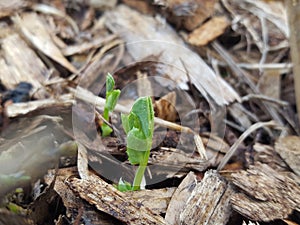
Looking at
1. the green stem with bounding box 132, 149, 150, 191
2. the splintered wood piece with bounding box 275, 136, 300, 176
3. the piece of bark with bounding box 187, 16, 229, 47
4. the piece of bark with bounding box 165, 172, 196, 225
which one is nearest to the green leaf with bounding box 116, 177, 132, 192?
the green stem with bounding box 132, 149, 150, 191

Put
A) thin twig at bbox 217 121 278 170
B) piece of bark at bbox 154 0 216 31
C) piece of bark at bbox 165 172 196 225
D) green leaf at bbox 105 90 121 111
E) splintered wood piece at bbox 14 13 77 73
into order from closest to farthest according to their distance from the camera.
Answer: piece of bark at bbox 165 172 196 225 → green leaf at bbox 105 90 121 111 → thin twig at bbox 217 121 278 170 → splintered wood piece at bbox 14 13 77 73 → piece of bark at bbox 154 0 216 31

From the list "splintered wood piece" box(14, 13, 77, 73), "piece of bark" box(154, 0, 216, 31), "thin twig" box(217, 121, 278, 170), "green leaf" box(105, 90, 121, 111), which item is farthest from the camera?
"piece of bark" box(154, 0, 216, 31)

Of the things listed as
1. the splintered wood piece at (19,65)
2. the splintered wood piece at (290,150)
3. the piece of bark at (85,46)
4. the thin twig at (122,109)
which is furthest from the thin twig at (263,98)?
the splintered wood piece at (19,65)

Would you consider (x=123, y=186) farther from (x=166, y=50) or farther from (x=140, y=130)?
(x=166, y=50)

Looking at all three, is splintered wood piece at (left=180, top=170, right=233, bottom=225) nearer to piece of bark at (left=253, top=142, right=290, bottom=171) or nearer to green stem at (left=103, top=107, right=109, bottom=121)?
piece of bark at (left=253, top=142, right=290, bottom=171)

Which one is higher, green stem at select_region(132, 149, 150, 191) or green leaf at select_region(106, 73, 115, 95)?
green leaf at select_region(106, 73, 115, 95)

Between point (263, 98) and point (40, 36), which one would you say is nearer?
point (263, 98)

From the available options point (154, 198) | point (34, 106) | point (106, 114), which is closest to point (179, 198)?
point (154, 198)
